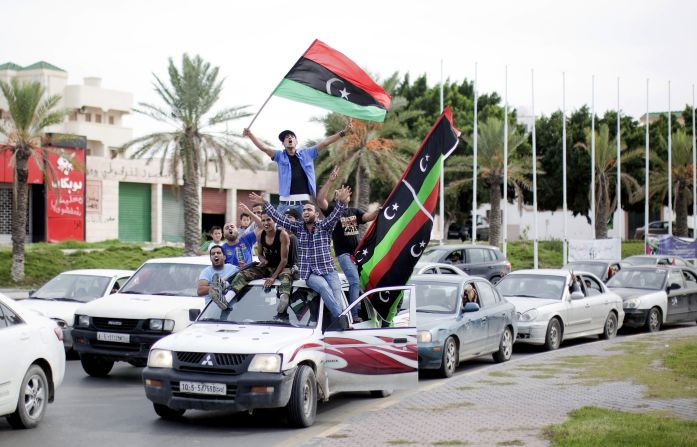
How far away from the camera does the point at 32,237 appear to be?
50.7m

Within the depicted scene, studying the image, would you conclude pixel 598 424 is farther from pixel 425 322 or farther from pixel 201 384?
pixel 425 322

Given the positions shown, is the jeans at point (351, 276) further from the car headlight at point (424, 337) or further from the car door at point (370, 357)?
the car headlight at point (424, 337)

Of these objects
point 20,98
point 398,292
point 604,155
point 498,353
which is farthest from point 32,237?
point 398,292

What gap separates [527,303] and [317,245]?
8.24m

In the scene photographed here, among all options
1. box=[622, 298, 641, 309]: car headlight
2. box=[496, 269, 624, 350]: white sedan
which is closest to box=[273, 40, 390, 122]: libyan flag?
box=[496, 269, 624, 350]: white sedan

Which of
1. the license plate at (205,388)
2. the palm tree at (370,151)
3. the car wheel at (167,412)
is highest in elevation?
the palm tree at (370,151)

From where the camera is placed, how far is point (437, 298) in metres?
15.2

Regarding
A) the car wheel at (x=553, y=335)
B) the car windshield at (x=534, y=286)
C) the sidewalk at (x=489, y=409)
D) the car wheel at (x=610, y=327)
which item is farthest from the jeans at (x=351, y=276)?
the car wheel at (x=610, y=327)

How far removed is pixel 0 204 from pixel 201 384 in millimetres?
42817

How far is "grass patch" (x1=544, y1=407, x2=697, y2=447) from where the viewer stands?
8.24 metres

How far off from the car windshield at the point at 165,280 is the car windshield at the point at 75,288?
77.8 inches

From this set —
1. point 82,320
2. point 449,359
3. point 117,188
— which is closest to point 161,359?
point 82,320

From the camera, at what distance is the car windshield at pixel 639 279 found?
23375 mm

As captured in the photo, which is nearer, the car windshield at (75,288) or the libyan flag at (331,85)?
the libyan flag at (331,85)
